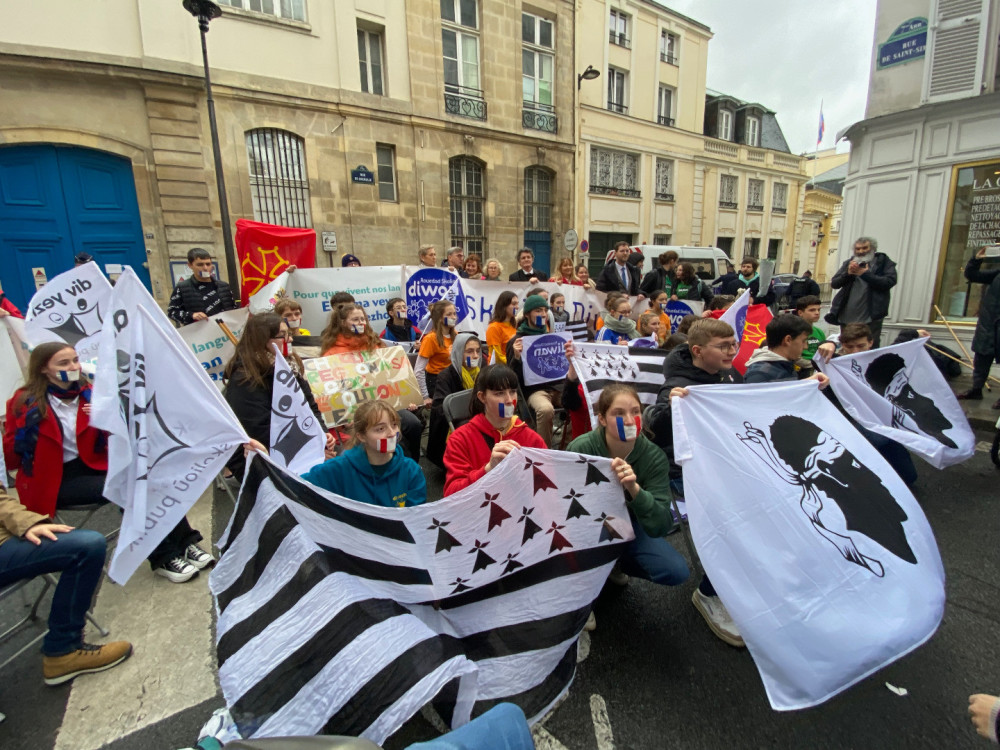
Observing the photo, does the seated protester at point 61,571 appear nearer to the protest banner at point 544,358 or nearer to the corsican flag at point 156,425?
the corsican flag at point 156,425

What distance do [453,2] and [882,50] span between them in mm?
12006

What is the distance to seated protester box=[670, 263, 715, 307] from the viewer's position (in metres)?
7.64

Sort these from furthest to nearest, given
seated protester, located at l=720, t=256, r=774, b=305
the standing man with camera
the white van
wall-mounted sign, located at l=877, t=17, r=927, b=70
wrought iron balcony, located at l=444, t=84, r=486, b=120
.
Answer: the white van
wrought iron balcony, located at l=444, t=84, r=486, b=120
seated protester, located at l=720, t=256, r=774, b=305
wall-mounted sign, located at l=877, t=17, r=927, b=70
the standing man with camera

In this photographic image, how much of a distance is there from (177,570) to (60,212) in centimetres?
1082

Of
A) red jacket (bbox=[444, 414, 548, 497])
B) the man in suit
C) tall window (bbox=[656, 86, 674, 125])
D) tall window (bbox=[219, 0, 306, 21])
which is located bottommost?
red jacket (bbox=[444, 414, 548, 497])

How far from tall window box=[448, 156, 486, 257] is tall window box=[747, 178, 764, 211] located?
17967mm

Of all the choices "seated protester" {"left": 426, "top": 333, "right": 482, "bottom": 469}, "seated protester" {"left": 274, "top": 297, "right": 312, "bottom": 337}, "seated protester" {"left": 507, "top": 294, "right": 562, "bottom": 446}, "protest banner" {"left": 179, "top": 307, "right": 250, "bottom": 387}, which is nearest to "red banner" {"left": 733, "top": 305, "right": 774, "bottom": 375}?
"seated protester" {"left": 507, "top": 294, "right": 562, "bottom": 446}

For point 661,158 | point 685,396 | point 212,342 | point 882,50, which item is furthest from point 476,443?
point 661,158

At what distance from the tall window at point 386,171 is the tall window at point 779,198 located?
23.8 metres

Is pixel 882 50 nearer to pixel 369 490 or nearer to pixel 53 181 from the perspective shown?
pixel 369 490

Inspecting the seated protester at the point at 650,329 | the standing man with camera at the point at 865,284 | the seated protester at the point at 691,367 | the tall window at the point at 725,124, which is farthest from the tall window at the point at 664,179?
the seated protester at the point at 691,367

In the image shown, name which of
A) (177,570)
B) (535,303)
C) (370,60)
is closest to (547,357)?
(535,303)

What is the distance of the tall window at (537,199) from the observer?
17984mm

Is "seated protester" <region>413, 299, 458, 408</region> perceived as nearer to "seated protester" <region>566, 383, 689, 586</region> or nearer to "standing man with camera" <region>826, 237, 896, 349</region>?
"seated protester" <region>566, 383, 689, 586</region>
